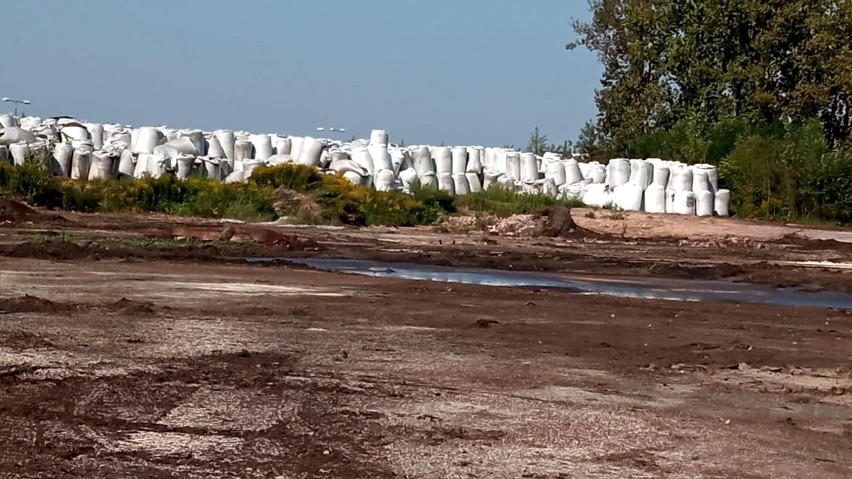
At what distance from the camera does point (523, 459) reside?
21.8 feet

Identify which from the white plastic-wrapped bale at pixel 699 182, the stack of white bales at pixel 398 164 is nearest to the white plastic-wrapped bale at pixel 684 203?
the stack of white bales at pixel 398 164

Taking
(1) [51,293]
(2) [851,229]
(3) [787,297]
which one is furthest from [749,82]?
(1) [51,293]

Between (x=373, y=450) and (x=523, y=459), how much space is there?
2.51 ft

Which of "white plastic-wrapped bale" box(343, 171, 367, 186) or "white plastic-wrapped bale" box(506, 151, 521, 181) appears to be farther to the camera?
"white plastic-wrapped bale" box(506, 151, 521, 181)

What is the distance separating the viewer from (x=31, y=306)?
37.9 ft

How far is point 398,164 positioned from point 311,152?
7.52ft

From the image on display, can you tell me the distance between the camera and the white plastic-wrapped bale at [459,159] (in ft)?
115

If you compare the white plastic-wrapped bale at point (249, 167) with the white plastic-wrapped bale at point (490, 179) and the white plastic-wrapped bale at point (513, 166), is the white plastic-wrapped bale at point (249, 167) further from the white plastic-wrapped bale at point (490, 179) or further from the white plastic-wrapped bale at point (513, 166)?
the white plastic-wrapped bale at point (513, 166)

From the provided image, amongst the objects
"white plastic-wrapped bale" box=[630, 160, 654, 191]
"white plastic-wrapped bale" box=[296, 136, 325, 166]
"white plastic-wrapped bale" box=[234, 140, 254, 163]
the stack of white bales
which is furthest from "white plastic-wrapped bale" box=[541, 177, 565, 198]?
"white plastic-wrapped bale" box=[234, 140, 254, 163]

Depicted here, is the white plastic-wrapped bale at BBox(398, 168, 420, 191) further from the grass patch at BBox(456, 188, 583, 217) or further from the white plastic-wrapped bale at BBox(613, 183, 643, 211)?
the white plastic-wrapped bale at BBox(613, 183, 643, 211)

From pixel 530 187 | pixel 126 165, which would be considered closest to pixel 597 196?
pixel 530 187

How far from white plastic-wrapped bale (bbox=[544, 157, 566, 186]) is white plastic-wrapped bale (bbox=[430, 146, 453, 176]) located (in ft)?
9.20

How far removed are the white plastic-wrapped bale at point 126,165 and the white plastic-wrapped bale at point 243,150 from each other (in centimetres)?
340

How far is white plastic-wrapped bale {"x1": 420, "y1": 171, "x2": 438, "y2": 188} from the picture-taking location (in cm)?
3262
